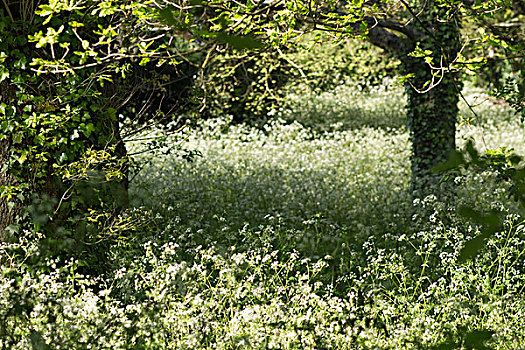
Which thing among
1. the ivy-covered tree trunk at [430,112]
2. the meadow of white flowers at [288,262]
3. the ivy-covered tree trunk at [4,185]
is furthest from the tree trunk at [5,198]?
the ivy-covered tree trunk at [430,112]

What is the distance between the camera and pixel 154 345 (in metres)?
3.13

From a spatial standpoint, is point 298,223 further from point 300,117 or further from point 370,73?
point 370,73

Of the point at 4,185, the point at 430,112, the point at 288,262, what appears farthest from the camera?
the point at 430,112

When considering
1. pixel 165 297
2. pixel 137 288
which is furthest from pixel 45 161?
pixel 165 297

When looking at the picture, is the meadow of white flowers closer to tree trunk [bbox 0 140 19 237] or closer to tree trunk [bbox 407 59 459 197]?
tree trunk [bbox 0 140 19 237]

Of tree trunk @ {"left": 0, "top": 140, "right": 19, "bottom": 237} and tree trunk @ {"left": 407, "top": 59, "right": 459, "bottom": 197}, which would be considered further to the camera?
tree trunk @ {"left": 407, "top": 59, "right": 459, "bottom": 197}

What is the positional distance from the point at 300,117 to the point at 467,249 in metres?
13.4

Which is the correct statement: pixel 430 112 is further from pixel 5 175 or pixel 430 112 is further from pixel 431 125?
pixel 5 175

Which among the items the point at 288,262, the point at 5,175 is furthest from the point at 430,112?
the point at 5,175

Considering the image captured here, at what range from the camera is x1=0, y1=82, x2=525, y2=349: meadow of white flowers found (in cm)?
359

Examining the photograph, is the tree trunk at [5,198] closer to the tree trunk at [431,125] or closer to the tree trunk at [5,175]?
the tree trunk at [5,175]

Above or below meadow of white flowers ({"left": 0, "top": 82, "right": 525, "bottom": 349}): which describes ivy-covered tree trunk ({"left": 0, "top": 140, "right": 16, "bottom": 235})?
above

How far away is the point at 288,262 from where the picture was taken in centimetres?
448

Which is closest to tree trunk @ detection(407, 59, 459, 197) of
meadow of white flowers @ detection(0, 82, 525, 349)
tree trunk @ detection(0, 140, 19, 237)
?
meadow of white flowers @ detection(0, 82, 525, 349)
